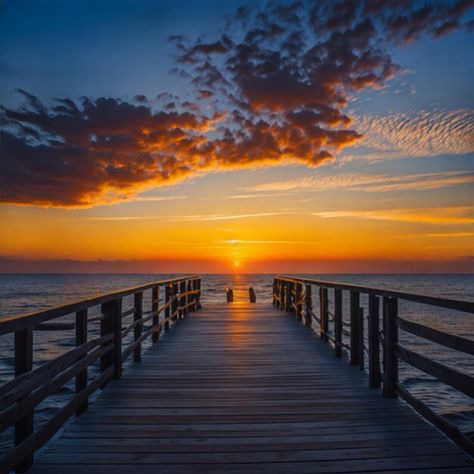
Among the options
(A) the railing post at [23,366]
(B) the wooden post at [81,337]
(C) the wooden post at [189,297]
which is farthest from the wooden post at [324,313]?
(A) the railing post at [23,366]

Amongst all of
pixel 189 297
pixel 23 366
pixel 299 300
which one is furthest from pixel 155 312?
pixel 189 297

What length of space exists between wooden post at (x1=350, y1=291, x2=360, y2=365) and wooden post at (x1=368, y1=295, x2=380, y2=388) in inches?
32.7

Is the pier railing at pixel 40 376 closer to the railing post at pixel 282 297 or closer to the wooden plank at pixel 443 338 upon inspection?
the wooden plank at pixel 443 338

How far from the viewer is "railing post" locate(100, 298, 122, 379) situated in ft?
17.7

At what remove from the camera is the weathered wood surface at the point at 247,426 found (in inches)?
127

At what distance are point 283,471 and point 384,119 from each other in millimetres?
12064

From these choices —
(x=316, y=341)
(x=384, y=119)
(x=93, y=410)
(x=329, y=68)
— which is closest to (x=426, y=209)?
(x=384, y=119)

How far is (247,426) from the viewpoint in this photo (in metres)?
4.02

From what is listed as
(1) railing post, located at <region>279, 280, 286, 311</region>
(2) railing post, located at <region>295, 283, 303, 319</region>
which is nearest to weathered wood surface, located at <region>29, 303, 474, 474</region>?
(2) railing post, located at <region>295, 283, 303, 319</region>

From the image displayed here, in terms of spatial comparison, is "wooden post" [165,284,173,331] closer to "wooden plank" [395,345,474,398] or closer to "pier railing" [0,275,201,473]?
"pier railing" [0,275,201,473]

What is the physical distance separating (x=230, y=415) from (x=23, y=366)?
2.05 m

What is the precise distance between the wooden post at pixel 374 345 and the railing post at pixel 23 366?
3.71 meters

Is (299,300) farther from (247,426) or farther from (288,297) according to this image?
(247,426)

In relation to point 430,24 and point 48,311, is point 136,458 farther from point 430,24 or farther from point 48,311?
point 430,24
